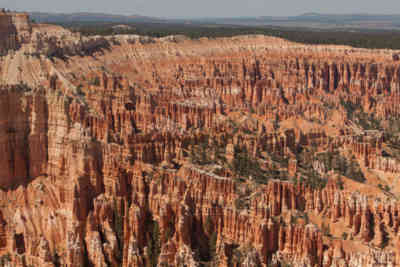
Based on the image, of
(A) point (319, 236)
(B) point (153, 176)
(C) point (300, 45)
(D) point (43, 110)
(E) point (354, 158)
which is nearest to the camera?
(A) point (319, 236)

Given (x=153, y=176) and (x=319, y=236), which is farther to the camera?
(x=153, y=176)

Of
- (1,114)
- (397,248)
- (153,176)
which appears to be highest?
(1,114)

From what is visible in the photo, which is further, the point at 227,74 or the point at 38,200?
the point at 227,74

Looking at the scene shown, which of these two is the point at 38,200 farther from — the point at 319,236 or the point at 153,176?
the point at 319,236

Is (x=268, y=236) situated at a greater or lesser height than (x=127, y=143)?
lesser

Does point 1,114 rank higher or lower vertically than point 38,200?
higher

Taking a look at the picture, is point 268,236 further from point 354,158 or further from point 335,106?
point 335,106

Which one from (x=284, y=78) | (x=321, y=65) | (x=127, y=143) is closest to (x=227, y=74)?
(x=284, y=78)

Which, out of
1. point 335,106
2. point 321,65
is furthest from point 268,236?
point 321,65

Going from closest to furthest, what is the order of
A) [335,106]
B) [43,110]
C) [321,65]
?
[43,110] < [335,106] < [321,65]
